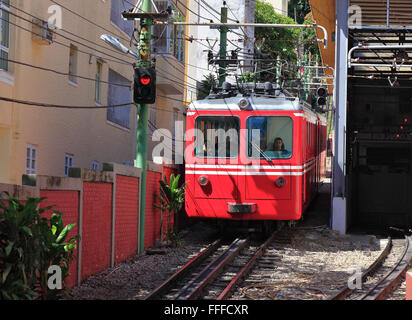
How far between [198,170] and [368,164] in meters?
9.97

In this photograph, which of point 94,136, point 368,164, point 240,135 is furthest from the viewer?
point 368,164

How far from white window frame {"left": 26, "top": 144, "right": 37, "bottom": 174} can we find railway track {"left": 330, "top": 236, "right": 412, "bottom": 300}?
762cm

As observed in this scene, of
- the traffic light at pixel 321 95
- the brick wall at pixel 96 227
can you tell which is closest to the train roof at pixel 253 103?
the traffic light at pixel 321 95

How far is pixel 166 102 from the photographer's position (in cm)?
2967

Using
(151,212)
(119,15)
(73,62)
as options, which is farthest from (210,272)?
(119,15)

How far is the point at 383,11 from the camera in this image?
2142 cm

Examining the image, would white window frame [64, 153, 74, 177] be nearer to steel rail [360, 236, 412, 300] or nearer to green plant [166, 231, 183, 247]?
green plant [166, 231, 183, 247]

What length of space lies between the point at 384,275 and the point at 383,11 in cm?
1008

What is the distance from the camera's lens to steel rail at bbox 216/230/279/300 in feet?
37.0

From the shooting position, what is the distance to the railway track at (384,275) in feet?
37.6

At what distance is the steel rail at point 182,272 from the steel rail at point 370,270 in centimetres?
255
